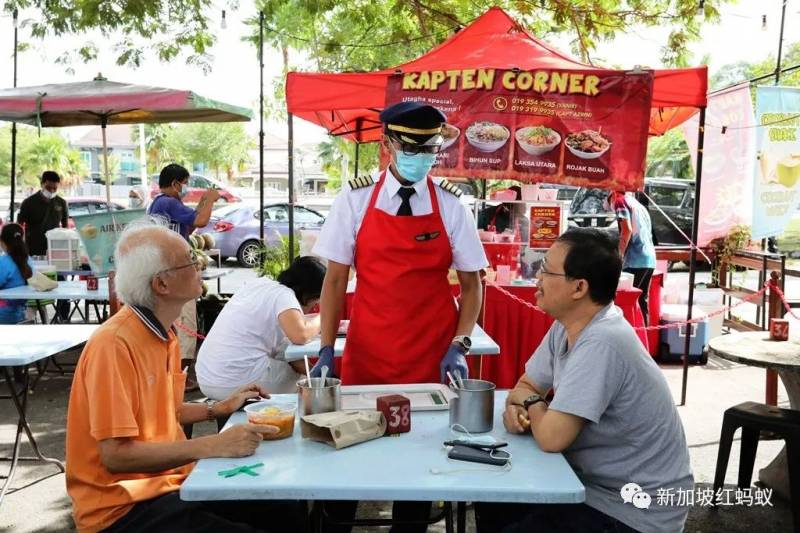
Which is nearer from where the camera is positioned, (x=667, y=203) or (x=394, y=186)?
(x=394, y=186)

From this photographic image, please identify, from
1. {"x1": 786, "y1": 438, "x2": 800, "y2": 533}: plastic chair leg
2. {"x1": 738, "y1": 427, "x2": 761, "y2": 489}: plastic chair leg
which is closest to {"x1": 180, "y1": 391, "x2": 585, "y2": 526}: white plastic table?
{"x1": 786, "y1": 438, "x2": 800, "y2": 533}: plastic chair leg

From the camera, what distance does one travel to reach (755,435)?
3.85m

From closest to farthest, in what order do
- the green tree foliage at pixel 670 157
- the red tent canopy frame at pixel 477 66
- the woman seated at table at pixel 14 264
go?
the red tent canopy frame at pixel 477 66 < the woman seated at table at pixel 14 264 < the green tree foliage at pixel 670 157

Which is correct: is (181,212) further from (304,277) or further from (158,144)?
(158,144)

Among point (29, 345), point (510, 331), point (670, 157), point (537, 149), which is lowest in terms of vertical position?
point (510, 331)

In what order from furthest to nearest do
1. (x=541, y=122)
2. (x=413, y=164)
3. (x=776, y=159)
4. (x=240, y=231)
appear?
(x=240, y=231) → (x=776, y=159) → (x=541, y=122) → (x=413, y=164)

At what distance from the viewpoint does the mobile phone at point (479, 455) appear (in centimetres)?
184

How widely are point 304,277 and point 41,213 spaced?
6.87 metres

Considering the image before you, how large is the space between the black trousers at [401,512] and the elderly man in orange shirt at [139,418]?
0.65 meters

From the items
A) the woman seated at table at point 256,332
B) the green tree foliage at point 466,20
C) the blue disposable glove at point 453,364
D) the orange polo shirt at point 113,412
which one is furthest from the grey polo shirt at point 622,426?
the green tree foliage at point 466,20

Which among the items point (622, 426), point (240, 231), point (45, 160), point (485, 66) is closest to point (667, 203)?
point (240, 231)

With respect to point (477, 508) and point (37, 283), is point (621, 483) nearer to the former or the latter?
point (477, 508)

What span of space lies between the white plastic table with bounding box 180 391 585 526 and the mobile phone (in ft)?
0.06

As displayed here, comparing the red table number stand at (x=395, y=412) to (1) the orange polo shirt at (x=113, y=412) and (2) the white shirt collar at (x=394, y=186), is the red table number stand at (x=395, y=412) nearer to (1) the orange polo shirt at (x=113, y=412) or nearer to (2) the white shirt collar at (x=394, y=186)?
(1) the orange polo shirt at (x=113, y=412)
